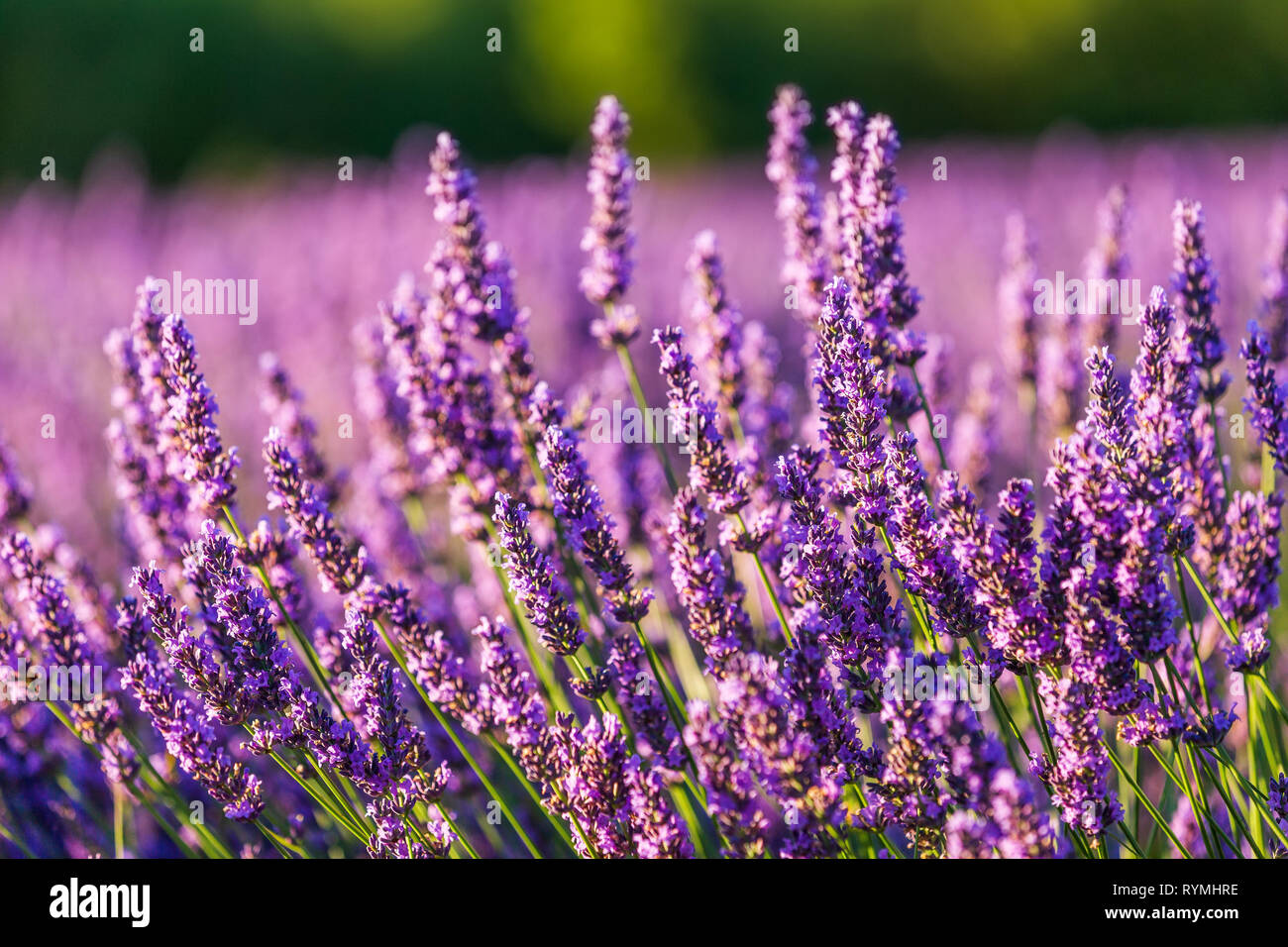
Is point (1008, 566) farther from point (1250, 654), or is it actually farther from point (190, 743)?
point (190, 743)

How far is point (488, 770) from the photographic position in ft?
8.29

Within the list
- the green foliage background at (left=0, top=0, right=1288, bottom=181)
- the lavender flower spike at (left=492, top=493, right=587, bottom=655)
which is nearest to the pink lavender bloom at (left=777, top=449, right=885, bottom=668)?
the lavender flower spike at (left=492, top=493, right=587, bottom=655)

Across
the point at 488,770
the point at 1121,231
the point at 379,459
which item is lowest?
the point at 488,770

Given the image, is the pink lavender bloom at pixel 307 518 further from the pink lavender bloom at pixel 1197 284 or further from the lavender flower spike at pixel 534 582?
the pink lavender bloom at pixel 1197 284

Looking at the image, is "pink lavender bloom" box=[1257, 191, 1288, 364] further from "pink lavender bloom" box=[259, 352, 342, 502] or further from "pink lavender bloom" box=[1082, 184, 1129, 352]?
"pink lavender bloom" box=[259, 352, 342, 502]

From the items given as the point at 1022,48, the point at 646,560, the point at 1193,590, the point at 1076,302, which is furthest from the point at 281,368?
the point at 1022,48

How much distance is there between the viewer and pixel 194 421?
1.93 m

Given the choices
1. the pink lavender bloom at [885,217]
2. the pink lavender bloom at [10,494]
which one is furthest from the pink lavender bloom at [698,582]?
the pink lavender bloom at [10,494]

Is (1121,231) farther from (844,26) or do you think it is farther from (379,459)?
(844,26)

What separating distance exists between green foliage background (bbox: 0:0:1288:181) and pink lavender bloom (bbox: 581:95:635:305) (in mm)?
10646

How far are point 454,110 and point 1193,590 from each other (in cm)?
1266

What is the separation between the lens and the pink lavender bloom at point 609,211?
2.39 m

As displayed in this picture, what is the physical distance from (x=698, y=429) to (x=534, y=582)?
0.36 m
